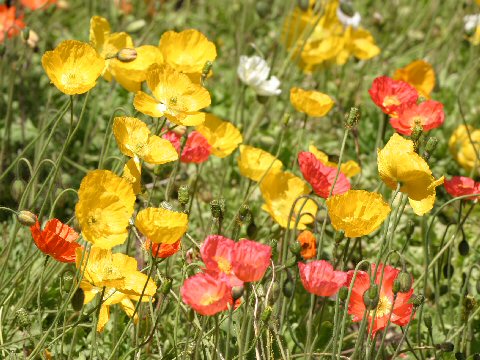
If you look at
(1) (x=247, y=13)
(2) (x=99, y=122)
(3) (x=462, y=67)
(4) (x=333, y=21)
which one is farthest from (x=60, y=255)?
(3) (x=462, y=67)

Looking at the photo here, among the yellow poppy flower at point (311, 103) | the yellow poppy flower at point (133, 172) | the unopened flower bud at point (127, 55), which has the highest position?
the unopened flower bud at point (127, 55)

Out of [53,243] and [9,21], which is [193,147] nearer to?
[53,243]

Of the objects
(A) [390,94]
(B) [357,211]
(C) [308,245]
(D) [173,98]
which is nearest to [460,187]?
(A) [390,94]

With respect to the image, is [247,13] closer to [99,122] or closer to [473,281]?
[99,122]

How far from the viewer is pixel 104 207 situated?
1993mm

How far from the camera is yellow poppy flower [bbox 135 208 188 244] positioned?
1.83 meters

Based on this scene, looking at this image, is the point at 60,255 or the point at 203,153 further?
the point at 203,153

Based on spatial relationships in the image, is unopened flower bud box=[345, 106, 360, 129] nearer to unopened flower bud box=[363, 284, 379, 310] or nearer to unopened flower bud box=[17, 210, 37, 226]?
unopened flower bud box=[363, 284, 379, 310]

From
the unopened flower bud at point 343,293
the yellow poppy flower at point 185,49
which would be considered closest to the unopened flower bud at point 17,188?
the yellow poppy flower at point 185,49

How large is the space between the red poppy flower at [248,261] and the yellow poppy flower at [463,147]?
71.8 inches

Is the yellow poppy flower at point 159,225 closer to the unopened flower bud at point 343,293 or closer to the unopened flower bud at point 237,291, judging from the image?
the unopened flower bud at point 237,291

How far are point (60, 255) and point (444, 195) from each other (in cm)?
185

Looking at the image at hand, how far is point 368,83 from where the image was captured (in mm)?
4141

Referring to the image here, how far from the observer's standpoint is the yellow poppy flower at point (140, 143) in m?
Answer: 2.12
